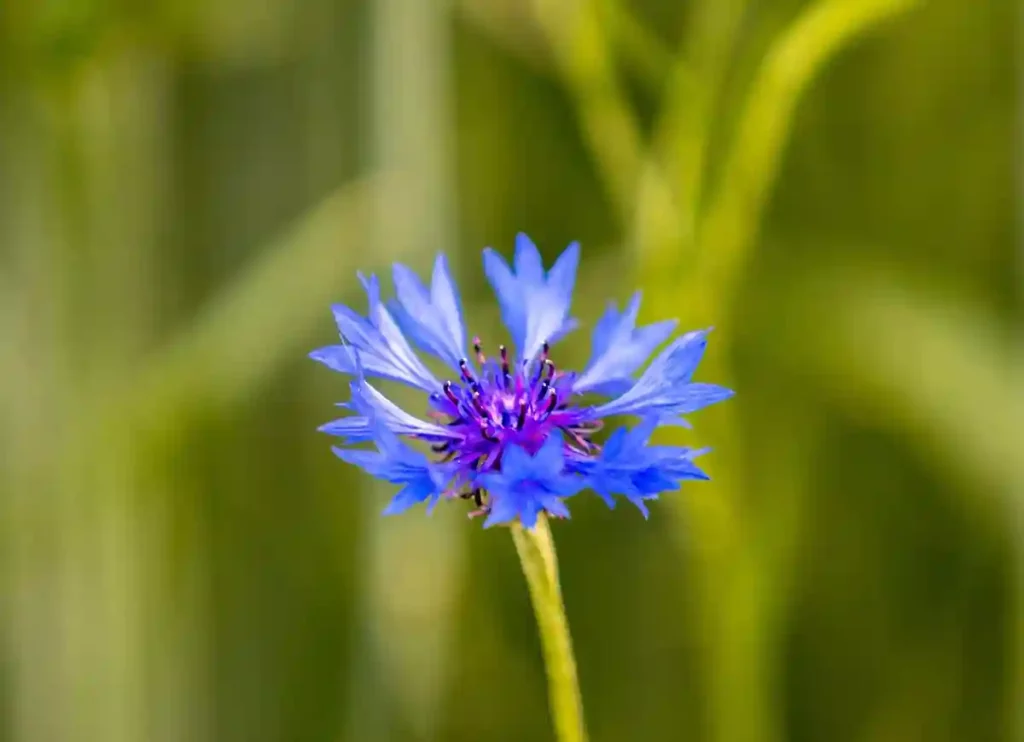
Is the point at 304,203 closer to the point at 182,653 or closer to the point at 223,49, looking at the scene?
the point at 223,49

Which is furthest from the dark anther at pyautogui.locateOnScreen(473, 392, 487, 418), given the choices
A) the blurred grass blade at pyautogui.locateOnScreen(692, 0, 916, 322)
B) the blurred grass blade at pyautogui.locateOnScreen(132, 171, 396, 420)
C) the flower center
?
the blurred grass blade at pyautogui.locateOnScreen(132, 171, 396, 420)

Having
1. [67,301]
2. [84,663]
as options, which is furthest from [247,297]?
[84,663]

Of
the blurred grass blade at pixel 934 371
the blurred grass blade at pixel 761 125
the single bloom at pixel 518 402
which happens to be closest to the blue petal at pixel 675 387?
the single bloom at pixel 518 402

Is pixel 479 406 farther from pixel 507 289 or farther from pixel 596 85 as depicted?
pixel 596 85

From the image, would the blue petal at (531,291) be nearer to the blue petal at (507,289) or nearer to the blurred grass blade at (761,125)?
the blue petal at (507,289)

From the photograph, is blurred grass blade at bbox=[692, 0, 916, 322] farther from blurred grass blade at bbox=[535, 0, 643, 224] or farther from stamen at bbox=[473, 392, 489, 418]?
stamen at bbox=[473, 392, 489, 418]

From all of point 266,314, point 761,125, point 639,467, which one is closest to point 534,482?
point 639,467
